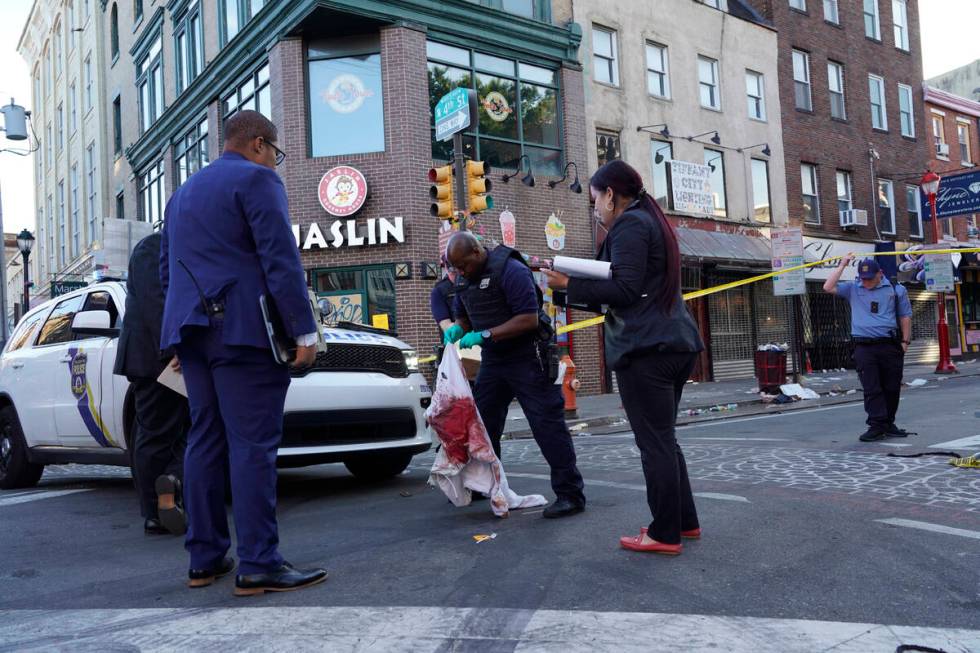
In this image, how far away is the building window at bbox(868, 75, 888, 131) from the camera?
87.9 ft

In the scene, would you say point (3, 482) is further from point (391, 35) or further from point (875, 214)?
point (875, 214)

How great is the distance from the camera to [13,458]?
7109 mm

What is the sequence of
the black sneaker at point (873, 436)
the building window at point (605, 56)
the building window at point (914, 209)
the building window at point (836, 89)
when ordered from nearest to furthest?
the black sneaker at point (873, 436)
the building window at point (605, 56)
the building window at point (836, 89)
the building window at point (914, 209)

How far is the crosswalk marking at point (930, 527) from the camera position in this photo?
12.9 ft

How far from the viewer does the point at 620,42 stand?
1989 cm

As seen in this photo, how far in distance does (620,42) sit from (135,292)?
1726 centimetres

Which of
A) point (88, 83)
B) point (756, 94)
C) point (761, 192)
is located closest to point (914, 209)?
point (761, 192)

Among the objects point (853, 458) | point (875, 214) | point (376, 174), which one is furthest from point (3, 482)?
point (875, 214)

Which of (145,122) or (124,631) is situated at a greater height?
(145,122)

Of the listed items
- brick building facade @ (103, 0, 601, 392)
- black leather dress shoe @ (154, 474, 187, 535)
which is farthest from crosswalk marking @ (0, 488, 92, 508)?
brick building facade @ (103, 0, 601, 392)

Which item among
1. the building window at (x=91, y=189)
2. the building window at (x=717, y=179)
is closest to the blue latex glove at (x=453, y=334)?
the building window at (x=717, y=179)

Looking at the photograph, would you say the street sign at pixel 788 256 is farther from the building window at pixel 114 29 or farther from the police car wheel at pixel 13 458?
the building window at pixel 114 29

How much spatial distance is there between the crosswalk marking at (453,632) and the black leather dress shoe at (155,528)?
1735mm

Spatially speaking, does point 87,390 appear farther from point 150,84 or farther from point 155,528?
point 150,84
